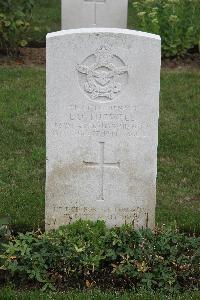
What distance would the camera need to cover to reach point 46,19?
39.5ft

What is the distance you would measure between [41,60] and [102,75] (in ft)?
16.3

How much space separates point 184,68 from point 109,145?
472 centimetres

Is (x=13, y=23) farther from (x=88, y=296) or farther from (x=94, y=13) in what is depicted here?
(x=88, y=296)

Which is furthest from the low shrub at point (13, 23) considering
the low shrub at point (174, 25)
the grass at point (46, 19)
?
the low shrub at point (174, 25)

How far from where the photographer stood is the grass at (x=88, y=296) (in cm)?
489

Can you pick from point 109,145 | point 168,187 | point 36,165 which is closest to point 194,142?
point 168,187

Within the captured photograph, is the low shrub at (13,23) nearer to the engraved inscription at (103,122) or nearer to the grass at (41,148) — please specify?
the grass at (41,148)

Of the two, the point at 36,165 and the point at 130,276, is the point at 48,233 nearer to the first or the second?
the point at 130,276

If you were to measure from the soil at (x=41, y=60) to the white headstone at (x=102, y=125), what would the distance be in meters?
4.73

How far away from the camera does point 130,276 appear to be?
5105mm

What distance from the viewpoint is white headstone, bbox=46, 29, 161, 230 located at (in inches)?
203

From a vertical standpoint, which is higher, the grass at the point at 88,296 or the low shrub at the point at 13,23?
the low shrub at the point at 13,23

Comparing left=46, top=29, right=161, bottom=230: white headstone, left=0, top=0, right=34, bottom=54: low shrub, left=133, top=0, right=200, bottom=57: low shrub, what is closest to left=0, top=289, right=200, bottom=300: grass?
left=46, top=29, right=161, bottom=230: white headstone

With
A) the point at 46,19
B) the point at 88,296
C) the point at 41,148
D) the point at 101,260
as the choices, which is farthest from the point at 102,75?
the point at 46,19
